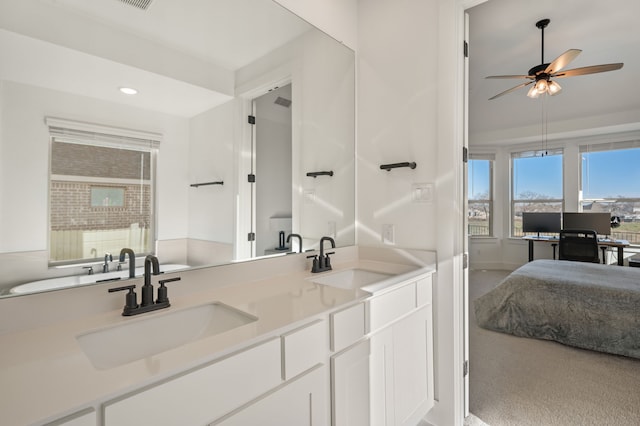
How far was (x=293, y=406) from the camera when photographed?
0.99 meters

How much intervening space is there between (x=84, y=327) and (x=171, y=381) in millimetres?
469

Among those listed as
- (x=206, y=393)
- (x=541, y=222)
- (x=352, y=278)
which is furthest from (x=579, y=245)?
(x=206, y=393)

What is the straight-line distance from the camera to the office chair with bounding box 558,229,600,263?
4.39m

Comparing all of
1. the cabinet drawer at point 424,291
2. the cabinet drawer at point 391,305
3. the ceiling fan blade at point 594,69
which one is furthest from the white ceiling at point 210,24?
the ceiling fan blade at point 594,69

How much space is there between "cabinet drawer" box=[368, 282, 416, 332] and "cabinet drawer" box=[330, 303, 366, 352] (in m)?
0.08

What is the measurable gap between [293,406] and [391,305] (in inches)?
26.2

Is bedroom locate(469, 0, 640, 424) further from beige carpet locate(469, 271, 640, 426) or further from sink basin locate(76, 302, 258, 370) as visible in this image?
sink basin locate(76, 302, 258, 370)

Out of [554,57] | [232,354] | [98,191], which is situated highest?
[554,57]

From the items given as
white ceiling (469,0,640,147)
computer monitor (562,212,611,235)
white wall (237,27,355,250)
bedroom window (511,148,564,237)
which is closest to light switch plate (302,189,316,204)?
white wall (237,27,355,250)

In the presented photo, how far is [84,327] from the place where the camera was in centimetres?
98

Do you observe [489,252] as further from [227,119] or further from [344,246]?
[227,119]

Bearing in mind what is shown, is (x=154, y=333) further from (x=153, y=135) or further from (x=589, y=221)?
(x=589, y=221)

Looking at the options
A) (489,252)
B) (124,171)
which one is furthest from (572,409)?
(489,252)

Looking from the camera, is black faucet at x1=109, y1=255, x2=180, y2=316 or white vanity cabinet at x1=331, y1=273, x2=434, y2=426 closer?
black faucet at x1=109, y1=255, x2=180, y2=316
